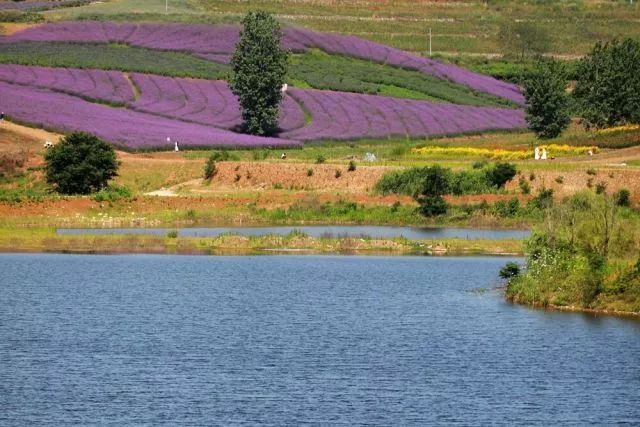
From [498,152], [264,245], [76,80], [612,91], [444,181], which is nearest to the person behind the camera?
[264,245]

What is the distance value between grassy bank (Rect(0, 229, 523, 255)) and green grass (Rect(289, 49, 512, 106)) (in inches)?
2296

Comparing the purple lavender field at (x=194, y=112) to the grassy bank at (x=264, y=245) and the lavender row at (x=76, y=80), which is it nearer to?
the lavender row at (x=76, y=80)

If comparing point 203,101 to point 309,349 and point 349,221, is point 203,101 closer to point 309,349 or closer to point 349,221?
point 349,221

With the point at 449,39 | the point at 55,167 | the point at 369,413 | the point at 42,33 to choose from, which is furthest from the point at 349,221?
the point at 449,39

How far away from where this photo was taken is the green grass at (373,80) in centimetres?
11975

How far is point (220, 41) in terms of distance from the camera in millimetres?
129750

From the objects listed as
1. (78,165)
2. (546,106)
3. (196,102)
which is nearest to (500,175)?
(78,165)

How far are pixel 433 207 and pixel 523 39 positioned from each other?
92.4 metres

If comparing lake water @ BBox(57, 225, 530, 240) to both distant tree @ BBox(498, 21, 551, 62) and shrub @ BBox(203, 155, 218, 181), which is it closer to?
shrub @ BBox(203, 155, 218, 181)

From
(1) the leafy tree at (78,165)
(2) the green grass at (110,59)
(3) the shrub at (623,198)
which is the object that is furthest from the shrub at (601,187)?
(2) the green grass at (110,59)

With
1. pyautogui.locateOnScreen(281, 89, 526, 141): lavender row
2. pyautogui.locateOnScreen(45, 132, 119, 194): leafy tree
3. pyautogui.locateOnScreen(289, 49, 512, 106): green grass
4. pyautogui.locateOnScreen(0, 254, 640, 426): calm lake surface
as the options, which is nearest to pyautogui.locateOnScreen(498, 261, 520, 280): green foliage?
pyautogui.locateOnScreen(0, 254, 640, 426): calm lake surface

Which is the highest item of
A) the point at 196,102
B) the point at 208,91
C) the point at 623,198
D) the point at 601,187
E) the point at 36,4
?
the point at 36,4

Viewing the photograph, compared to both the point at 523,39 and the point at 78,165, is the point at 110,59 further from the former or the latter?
the point at 523,39

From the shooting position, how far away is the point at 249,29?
340 ft
